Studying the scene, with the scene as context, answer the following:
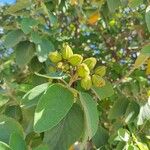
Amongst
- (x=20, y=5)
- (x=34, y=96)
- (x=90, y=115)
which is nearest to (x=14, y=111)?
(x=34, y=96)

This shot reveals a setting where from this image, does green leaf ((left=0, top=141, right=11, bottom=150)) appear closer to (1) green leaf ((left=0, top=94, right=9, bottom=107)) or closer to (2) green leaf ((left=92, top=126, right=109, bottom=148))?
(1) green leaf ((left=0, top=94, right=9, bottom=107))

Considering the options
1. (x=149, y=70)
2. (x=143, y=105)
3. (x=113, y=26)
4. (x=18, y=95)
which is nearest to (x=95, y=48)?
(x=113, y=26)

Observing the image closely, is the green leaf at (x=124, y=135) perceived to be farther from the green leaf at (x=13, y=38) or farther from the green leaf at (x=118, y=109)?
the green leaf at (x=13, y=38)

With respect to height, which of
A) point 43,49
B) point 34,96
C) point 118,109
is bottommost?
point 118,109

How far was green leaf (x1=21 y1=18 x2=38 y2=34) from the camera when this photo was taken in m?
1.89

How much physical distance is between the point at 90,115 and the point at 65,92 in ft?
0.31

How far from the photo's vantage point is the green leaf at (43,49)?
6.52 feet

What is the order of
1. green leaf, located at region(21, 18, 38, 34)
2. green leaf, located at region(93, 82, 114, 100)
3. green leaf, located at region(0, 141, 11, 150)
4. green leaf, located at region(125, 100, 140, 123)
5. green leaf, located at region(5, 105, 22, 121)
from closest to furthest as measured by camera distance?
green leaf, located at region(0, 141, 11, 150) < green leaf, located at region(93, 82, 114, 100) < green leaf, located at region(5, 105, 22, 121) < green leaf, located at region(125, 100, 140, 123) < green leaf, located at region(21, 18, 38, 34)

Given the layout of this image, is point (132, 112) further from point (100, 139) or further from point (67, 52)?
point (67, 52)

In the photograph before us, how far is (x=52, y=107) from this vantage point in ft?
3.89

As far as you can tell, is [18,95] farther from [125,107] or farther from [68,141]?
[125,107]

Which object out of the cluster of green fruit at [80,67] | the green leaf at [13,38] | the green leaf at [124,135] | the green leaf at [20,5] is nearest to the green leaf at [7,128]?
the cluster of green fruit at [80,67]

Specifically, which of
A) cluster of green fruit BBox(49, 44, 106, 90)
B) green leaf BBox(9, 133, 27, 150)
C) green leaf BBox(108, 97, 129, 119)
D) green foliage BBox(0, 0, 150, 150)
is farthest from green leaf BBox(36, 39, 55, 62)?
green leaf BBox(9, 133, 27, 150)

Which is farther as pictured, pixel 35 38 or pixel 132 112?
pixel 35 38
